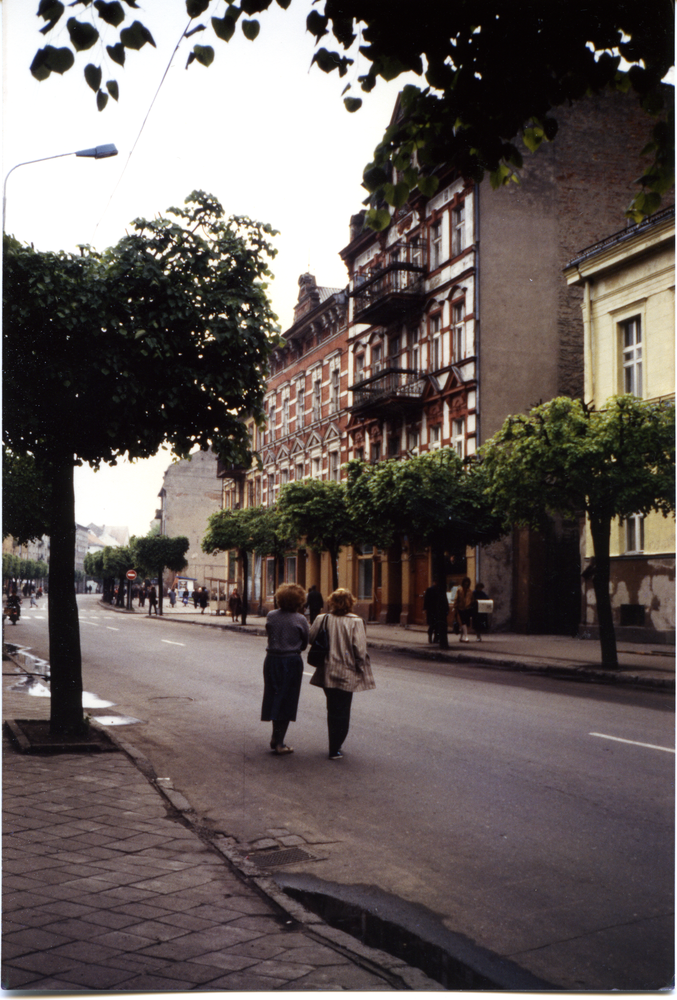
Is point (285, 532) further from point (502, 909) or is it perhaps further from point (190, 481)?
point (502, 909)

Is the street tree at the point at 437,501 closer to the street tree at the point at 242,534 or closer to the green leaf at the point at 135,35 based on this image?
the street tree at the point at 242,534

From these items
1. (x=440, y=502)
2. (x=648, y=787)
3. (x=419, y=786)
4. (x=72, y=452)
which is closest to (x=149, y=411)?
(x=72, y=452)

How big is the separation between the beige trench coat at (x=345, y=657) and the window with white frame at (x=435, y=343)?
2.40 m

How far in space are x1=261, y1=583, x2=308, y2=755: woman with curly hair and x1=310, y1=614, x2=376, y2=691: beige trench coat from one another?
17cm

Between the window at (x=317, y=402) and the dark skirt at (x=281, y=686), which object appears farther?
the window at (x=317, y=402)

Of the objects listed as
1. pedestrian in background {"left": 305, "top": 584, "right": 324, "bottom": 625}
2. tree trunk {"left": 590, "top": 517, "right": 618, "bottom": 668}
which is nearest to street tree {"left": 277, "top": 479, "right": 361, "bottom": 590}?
pedestrian in background {"left": 305, "top": 584, "right": 324, "bottom": 625}

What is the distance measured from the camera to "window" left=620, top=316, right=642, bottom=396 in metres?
7.66

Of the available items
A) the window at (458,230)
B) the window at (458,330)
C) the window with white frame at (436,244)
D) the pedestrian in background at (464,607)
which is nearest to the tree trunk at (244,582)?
the window at (458,330)

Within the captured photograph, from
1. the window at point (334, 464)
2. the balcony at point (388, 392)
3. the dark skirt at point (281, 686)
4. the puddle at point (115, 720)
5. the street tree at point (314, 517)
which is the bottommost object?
the puddle at point (115, 720)

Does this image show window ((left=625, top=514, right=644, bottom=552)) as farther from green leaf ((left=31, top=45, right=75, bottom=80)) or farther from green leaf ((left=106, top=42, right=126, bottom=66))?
green leaf ((left=31, top=45, right=75, bottom=80))

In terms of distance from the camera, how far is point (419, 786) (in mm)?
6168

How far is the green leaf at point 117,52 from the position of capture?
4234 millimetres

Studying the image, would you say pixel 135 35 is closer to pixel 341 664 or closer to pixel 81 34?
pixel 81 34

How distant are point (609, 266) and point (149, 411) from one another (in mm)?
4432
